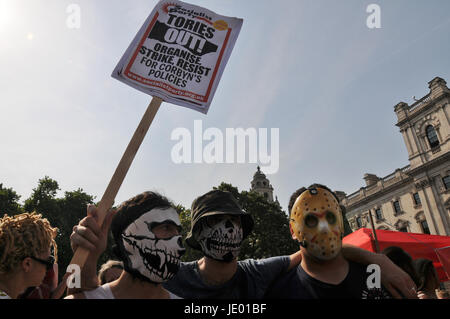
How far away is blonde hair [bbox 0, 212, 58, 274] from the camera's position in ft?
8.34

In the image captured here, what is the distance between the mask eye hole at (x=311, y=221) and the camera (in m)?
2.48

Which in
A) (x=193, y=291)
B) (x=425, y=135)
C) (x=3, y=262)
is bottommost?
(x=193, y=291)

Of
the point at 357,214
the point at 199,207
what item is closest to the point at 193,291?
the point at 199,207

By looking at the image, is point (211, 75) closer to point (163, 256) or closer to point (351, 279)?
point (163, 256)

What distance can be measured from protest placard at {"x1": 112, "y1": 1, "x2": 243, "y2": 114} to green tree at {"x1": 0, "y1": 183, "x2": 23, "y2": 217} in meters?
31.0

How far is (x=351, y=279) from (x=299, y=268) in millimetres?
437

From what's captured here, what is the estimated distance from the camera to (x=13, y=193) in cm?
2928

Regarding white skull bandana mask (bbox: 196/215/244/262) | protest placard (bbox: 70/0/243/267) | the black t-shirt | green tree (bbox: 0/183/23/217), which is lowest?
the black t-shirt

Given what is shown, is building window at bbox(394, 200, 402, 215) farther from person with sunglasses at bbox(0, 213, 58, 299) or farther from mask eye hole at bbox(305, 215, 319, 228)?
person with sunglasses at bbox(0, 213, 58, 299)

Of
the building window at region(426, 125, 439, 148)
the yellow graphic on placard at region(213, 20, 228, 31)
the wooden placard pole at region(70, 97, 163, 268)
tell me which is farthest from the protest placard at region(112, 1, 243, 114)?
the building window at region(426, 125, 439, 148)

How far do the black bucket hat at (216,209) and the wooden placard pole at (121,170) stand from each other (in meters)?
0.89

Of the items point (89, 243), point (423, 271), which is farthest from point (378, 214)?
point (89, 243)

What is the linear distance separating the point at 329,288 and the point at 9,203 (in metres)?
33.9

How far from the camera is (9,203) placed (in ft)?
93.6
